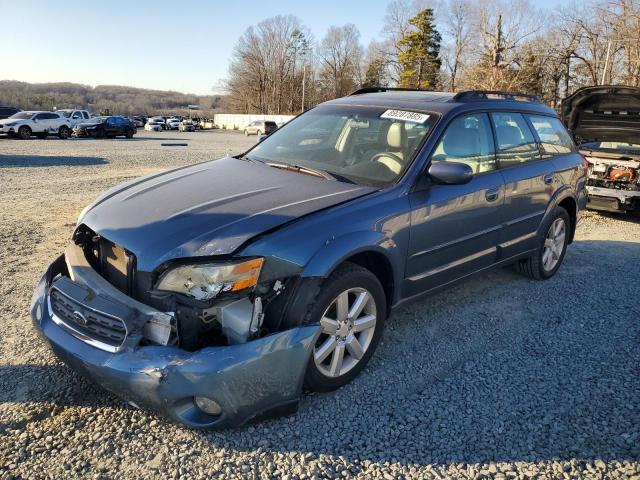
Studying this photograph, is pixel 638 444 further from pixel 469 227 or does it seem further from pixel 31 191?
pixel 31 191

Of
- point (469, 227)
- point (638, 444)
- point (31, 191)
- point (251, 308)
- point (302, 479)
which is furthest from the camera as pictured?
point (31, 191)

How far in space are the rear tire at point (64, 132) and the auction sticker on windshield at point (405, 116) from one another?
30.4 meters

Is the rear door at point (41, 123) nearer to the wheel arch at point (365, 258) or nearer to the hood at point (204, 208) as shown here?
the hood at point (204, 208)

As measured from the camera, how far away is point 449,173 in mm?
3281

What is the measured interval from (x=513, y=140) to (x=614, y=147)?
5696 millimetres

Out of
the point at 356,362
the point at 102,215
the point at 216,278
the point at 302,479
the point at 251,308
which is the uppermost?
the point at 102,215

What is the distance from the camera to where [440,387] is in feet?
10.4

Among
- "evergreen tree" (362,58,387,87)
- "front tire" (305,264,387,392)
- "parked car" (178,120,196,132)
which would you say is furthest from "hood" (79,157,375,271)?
"evergreen tree" (362,58,387,87)

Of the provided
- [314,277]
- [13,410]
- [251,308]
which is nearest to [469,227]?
[314,277]

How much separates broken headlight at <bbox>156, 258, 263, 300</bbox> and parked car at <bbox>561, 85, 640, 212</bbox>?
749 cm

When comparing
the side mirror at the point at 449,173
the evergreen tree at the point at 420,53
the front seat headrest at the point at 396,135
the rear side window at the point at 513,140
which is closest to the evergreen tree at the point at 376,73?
the evergreen tree at the point at 420,53

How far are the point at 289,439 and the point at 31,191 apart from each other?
29.9ft

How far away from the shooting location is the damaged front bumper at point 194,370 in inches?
91.9

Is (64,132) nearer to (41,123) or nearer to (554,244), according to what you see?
(41,123)
